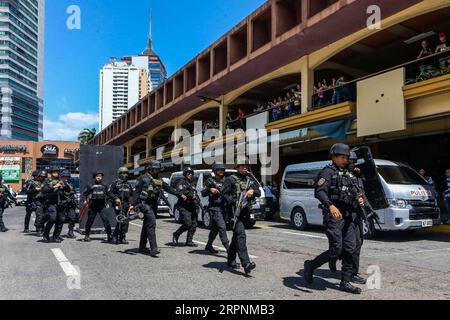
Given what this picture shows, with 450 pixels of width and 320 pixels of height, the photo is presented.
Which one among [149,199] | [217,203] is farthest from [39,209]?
[217,203]

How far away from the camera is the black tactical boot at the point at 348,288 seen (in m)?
5.05

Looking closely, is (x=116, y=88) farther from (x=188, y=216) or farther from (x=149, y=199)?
(x=149, y=199)

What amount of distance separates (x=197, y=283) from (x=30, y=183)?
851 cm

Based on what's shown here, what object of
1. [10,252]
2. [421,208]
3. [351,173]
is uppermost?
[351,173]

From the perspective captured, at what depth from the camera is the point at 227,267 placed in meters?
6.70

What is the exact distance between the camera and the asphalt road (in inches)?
200

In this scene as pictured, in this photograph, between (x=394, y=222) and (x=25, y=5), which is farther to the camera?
(x=25, y=5)

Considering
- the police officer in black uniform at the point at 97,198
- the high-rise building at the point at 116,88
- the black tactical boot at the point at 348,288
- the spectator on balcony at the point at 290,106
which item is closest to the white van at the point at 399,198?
the black tactical boot at the point at 348,288

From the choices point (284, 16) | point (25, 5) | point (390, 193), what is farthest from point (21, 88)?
point (390, 193)

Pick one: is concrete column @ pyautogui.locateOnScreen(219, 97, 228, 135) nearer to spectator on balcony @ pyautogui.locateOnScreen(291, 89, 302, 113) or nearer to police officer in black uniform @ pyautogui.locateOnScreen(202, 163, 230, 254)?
spectator on balcony @ pyautogui.locateOnScreen(291, 89, 302, 113)

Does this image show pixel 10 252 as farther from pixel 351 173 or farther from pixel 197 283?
pixel 351 173

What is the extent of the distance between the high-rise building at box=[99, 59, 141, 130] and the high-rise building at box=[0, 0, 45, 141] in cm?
4606

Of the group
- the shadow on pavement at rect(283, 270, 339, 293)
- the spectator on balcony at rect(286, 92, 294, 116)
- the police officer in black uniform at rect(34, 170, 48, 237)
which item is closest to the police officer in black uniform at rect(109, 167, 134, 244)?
the police officer in black uniform at rect(34, 170, 48, 237)

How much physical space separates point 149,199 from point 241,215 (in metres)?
2.52
